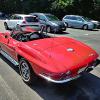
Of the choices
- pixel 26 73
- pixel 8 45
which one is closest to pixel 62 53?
pixel 26 73

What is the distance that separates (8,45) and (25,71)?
138 centimetres

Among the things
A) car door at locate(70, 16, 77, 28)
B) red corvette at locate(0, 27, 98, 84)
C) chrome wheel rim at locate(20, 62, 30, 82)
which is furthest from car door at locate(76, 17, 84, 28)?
chrome wheel rim at locate(20, 62, 30, 82)

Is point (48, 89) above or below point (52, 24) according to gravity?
above

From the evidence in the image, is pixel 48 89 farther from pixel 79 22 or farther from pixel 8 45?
pixel 79 22

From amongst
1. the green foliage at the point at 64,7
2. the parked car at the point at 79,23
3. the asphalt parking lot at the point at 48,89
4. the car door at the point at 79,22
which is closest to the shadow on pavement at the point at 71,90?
the asphalt parking lot at the point at 48,89

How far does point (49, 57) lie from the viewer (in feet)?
16.8

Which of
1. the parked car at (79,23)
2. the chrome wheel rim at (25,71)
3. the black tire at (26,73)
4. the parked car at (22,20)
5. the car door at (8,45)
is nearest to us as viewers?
the black tire at (26,73)

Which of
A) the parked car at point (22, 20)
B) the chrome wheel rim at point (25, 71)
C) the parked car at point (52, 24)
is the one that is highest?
the chrome wheel rim at point (25, 71)

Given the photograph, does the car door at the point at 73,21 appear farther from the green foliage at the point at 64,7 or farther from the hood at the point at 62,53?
the hood at the point at 62,53

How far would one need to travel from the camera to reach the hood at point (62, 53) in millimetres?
4909

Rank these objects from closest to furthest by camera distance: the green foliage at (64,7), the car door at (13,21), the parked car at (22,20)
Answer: the parked car at (22,20), the car door at (13,21), the green foliage at (64,7)

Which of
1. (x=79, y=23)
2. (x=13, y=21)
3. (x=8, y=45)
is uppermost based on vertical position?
(x=8, y=45)

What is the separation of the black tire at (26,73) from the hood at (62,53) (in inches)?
19.3

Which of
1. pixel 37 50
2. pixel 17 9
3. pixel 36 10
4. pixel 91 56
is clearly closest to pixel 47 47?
pixel 37 50
